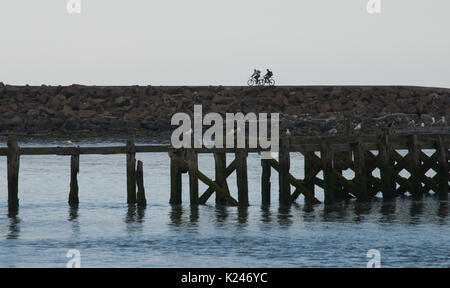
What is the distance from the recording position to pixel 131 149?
1129 inches

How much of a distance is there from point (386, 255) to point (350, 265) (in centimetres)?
137

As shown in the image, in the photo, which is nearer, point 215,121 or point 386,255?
point 386,255

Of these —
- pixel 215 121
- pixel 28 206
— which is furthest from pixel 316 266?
pixel 215 121

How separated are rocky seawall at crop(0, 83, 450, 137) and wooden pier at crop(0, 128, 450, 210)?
39.3 m

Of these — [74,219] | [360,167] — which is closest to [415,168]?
[360,167]

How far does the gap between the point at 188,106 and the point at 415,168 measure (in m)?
50.4

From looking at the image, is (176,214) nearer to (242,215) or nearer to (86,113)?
(242,215)

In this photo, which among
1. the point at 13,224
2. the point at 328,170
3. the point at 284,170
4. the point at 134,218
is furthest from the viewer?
the point at 328,170

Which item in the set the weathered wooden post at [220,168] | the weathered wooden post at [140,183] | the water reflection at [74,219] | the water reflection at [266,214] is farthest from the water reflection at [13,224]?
the water reflection at [266,214]

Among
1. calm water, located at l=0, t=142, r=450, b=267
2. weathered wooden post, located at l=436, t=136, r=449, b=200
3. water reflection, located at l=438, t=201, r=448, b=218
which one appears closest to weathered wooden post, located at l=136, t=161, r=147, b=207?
calm water, located at l=0, t=142, r=450, b=267

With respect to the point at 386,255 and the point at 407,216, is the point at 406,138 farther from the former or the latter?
the point at 386,255

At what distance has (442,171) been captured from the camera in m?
32.0
